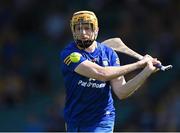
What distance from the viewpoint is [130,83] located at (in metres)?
7.72

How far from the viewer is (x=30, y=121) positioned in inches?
599

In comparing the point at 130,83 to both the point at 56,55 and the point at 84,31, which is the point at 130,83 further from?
the point at 56,55

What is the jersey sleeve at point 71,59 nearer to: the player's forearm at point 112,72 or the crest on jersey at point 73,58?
the crest on jersey at point 73,58

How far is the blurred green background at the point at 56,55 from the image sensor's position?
13.9 metres

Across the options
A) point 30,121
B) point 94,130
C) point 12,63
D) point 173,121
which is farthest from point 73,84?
point 12,63

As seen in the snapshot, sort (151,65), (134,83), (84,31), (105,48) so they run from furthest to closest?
(105,48), (84,31), (134,83), (151,65)

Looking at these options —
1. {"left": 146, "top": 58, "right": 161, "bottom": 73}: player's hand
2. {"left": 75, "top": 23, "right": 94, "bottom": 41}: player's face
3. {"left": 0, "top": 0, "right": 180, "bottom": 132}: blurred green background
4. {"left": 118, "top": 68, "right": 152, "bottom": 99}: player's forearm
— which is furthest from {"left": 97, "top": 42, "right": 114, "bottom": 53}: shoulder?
{"left": 0, "top": 0, "right": 180, "bottom": 132}: blurred green background

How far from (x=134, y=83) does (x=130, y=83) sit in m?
0.08

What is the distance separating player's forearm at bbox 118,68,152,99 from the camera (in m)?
7.52

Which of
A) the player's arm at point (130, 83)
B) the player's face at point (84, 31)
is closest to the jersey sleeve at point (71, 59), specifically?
the player's face at point (84, 31)

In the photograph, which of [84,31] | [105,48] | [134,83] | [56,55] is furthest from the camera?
[56,55]

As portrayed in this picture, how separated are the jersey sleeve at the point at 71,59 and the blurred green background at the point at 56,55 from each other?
5.37 m

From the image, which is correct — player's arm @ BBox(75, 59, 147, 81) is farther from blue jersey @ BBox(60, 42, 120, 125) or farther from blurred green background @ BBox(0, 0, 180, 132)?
blurred green background @ BBox(0, 0, 180, 132)

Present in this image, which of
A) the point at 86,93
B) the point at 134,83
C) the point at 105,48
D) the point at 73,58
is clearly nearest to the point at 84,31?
the point at 73,58
